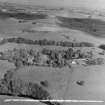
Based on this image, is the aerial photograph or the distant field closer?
the aerial photograph

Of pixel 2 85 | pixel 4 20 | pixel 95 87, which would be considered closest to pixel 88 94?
pixel 95 87

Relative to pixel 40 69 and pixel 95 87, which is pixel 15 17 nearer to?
pixel 40 69

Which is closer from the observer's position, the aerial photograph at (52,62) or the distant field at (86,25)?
the aerial photograph at (52,62)

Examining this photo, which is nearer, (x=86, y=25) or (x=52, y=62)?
(x=52, y=62)

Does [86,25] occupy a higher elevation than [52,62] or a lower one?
higher
